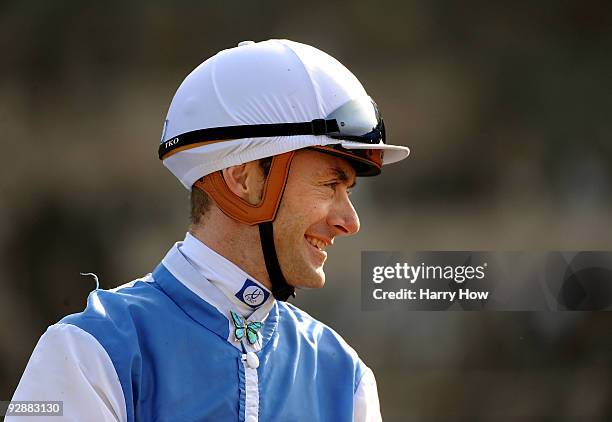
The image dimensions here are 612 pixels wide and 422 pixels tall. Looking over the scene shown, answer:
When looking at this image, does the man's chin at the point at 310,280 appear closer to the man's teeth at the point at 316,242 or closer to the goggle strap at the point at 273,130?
the man's teeth at the point at 316,242

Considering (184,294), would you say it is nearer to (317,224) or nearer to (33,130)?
(317,224)

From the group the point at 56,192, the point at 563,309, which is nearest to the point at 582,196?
the point at 563,309

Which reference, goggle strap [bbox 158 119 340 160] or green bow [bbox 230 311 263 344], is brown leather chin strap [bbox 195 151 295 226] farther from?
green bow [bbox 230 311 263 344]

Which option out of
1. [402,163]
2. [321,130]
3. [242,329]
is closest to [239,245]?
[242,329]

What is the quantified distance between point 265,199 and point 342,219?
0.16m

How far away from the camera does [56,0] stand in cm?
393

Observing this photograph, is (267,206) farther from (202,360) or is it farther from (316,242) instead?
(202,360)

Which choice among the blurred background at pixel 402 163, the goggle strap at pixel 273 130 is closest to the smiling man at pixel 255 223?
the goggle strap at pixel 273 130

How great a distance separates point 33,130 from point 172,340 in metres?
2.16

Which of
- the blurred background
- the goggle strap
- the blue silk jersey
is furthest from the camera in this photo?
the blurred background

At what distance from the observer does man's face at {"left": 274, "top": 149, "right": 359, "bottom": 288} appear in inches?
81.8

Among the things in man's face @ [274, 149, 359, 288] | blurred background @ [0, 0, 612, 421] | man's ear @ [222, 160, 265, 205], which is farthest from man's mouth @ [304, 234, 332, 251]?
blurred background @ [0, 0, 612, 421]

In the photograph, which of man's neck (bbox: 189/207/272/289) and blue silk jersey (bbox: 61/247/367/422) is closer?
blue silk jersey (bbox: 61/247/367/422)

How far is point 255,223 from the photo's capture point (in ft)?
6.82
